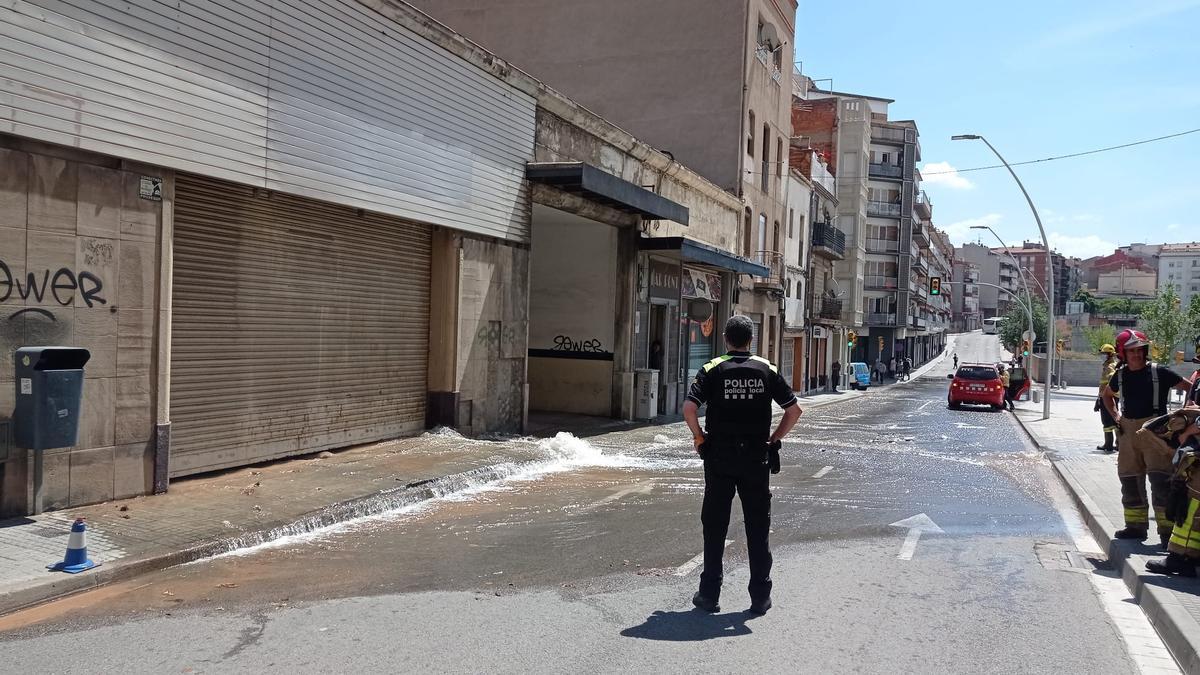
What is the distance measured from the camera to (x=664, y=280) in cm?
2228

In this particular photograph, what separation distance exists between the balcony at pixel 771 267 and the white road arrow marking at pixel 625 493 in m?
21.7

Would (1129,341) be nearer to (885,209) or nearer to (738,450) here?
(738,450)

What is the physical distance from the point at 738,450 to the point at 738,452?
0.01 m

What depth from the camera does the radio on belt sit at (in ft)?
23.4

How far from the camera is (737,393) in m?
5.61

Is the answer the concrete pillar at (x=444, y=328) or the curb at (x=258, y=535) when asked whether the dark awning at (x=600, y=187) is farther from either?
the curb at (x=258, y=535)

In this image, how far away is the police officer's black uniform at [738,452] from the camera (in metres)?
5.61

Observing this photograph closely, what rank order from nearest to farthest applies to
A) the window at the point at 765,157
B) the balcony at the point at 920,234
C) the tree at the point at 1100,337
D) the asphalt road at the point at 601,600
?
the asphalt road at the point at 601,600 → the window at the point at 765,157 → the tree at the point at 1100,337 → the balcony at the point at 920,234

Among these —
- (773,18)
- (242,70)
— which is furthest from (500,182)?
(773,18)

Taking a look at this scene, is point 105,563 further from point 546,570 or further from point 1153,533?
point 1153,533

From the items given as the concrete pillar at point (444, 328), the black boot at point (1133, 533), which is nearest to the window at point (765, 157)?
the concrete pillar at point (444, 328)

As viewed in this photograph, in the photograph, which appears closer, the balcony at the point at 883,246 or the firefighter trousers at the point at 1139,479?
the firefighter trousers at the point at 1139,479

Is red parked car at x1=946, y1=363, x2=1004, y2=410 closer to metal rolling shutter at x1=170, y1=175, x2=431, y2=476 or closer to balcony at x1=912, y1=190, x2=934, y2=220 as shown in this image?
metal rolling shutter at x1=170, y1=175, x2=431, y2=476

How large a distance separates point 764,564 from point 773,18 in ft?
94.4
